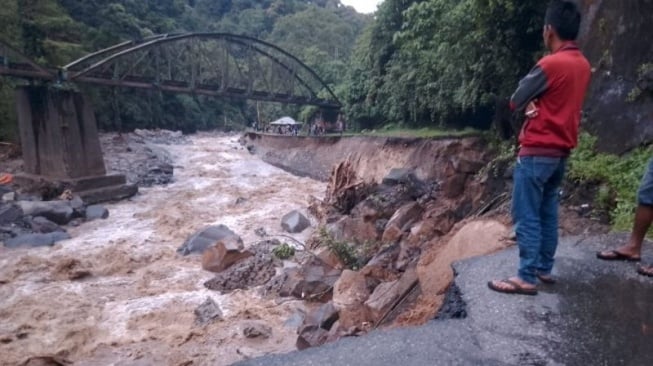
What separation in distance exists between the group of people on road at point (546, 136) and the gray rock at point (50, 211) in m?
15.0

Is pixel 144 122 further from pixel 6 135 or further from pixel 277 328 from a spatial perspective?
pixel 277 328

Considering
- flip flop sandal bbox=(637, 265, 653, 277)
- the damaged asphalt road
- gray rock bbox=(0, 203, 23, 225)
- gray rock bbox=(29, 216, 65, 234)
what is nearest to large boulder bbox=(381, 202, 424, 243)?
flip flop sandal bbox=(637, 265, 653, 277)

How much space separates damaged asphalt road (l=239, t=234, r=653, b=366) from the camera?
2.90 m

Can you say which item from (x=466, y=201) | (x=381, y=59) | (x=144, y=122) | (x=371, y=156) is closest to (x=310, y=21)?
(x=144, y=122)

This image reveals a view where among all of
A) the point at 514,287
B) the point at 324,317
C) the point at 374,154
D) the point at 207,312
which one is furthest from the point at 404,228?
the point at 374,154

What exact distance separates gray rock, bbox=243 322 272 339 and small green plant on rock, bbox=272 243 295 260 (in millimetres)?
3643

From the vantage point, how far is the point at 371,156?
18.9m

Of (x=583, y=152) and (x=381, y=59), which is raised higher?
(x=381, y=59)

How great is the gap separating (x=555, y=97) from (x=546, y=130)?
9.0 inches

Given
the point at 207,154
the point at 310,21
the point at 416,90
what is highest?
the point at 310,21

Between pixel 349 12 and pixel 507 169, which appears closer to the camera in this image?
pixel 507 169

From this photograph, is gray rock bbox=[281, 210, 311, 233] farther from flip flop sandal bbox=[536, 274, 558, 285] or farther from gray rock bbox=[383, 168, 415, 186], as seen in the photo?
flip flop sandal bbox=[536, 274, 558, 285]

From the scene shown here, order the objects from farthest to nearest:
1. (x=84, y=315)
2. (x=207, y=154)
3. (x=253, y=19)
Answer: (x=253, y=19)
(x=207, y=154)
(x=84, y=315)

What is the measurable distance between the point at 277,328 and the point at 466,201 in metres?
4.33
